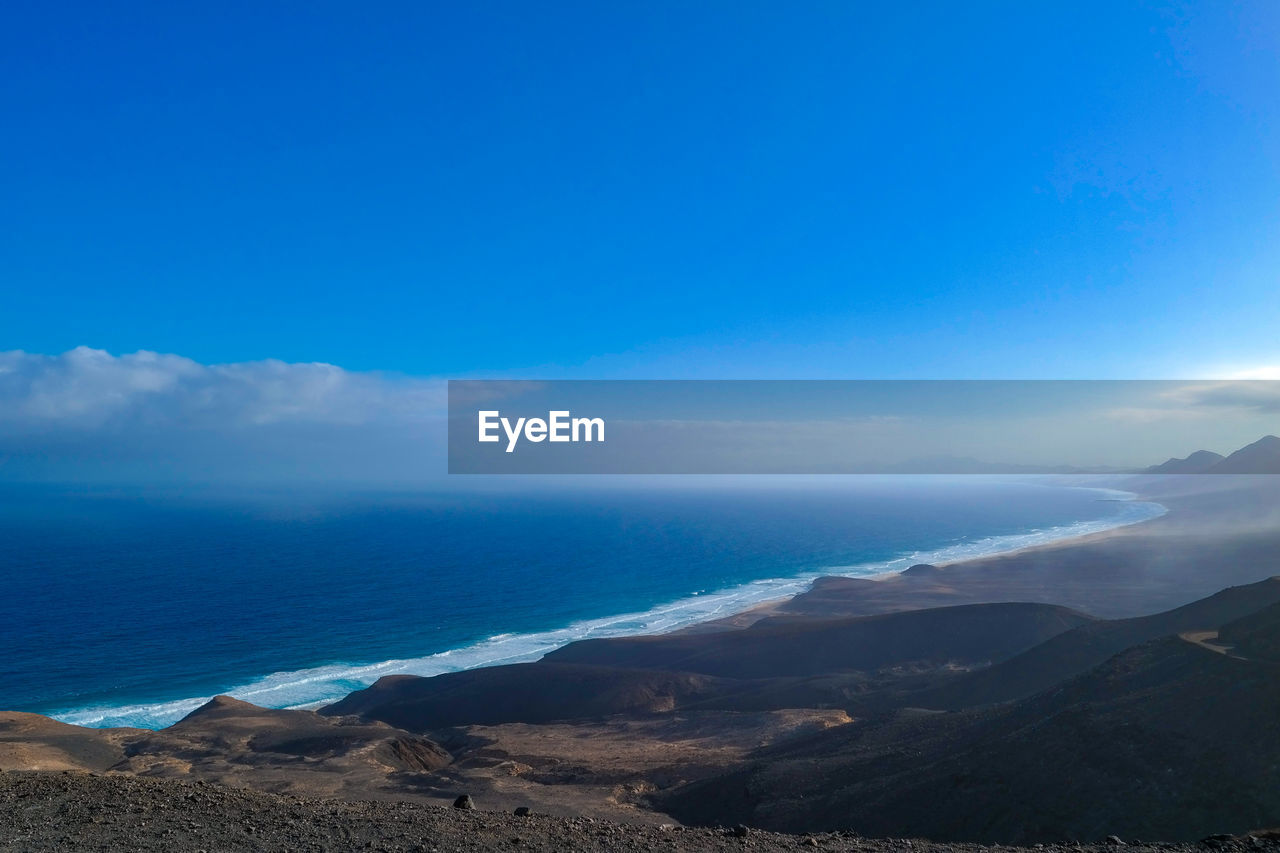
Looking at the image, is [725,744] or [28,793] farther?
[725,744]

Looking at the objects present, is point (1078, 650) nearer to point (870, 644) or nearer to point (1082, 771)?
point (870, 644)

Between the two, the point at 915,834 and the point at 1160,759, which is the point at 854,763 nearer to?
the point at 915,834

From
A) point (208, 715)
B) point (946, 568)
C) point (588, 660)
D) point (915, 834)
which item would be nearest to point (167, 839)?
point (915, 834)

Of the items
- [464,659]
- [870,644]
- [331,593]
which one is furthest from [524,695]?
[331,593]

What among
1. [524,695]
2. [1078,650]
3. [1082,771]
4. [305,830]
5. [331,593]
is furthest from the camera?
[331,593]

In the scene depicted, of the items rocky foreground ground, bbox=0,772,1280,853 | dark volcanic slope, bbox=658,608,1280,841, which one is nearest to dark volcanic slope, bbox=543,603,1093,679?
dark volcanic slope, bbox=658,608,1280,841
